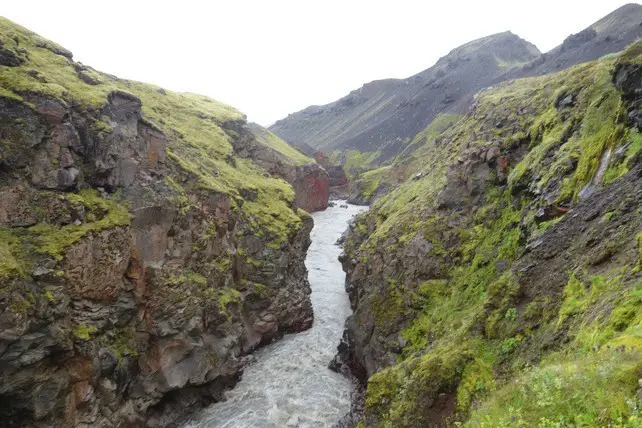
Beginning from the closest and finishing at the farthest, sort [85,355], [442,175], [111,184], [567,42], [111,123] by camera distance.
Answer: [85,355]
[111,184]
[111,123]
[442,175]
[567,42]

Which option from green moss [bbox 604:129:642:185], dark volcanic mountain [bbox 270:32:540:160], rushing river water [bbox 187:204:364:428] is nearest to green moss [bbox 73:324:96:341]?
rushing river water [bbox 187:204:364:428]

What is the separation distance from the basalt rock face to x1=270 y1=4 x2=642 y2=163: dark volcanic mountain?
83.6m

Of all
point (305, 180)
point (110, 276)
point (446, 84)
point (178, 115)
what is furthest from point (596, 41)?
point (110, 276)

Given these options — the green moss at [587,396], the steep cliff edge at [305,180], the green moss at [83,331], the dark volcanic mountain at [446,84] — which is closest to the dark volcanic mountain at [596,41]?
the dark volcanic mountain at [446,84]

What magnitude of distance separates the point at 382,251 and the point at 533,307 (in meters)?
→ 16.1

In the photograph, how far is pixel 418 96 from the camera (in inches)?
5369

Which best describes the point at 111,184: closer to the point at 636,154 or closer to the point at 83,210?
the point at 83,210

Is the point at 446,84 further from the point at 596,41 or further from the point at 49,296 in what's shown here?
the point at 49,296

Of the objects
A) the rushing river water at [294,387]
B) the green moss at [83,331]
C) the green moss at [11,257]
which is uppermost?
A: the green moss at [11,257]

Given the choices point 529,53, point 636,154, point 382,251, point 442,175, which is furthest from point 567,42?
point 636,154

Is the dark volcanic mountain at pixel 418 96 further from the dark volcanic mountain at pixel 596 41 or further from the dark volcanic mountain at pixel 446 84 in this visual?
the dark volcanic mountain at pixel 596 41

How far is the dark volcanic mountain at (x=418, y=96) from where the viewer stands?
123 m

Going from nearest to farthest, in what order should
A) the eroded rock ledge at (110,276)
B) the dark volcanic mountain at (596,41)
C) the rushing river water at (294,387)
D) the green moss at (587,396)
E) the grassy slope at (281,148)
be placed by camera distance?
1. the green moss at (587,396)
2. the eroded rock ledge at (110,276)
3. the rushing river water at (294,387)
4. the grassy slope at (281,148)
5. the dark volcanic mountain at (596,41)

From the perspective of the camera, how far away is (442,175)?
102 feet
